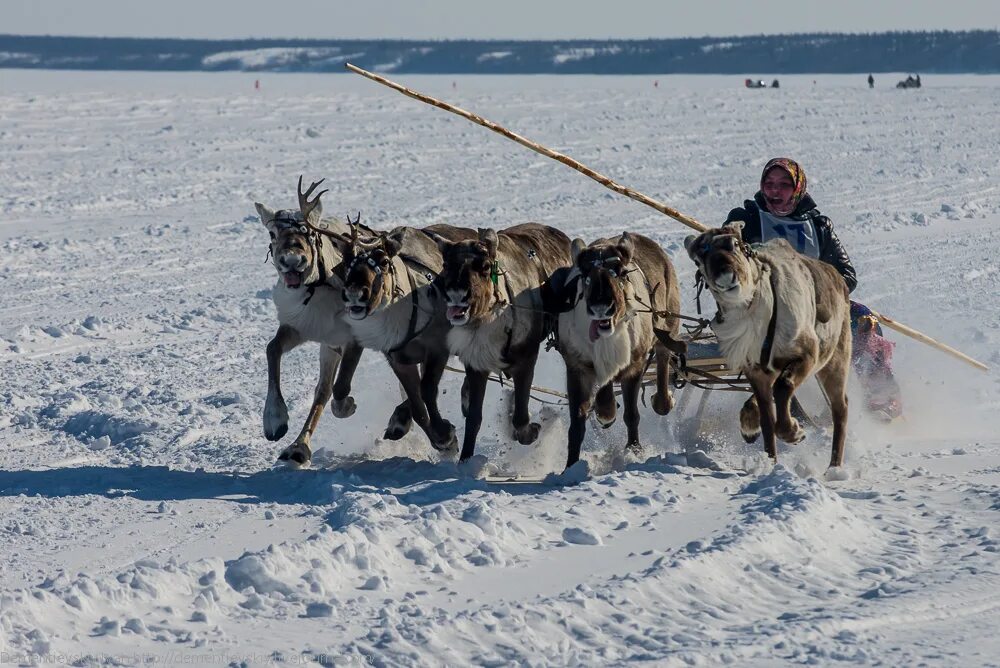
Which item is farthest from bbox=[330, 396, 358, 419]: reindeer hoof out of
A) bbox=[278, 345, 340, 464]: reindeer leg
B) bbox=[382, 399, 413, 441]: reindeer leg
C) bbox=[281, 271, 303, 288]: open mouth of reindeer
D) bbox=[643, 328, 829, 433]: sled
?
bbox=[643, 328, 829, 433]: sled

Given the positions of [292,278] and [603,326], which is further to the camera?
[292,278]

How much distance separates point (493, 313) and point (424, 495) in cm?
125

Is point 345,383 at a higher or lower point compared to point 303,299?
lower

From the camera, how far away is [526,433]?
946 centimetres

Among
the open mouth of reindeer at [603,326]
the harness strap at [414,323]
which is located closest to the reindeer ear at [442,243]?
the harness strap at [414,323]

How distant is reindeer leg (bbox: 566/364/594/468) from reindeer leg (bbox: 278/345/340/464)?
1.66 m

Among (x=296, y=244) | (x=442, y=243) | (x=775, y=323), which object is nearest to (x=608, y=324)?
(x=775, y=323)

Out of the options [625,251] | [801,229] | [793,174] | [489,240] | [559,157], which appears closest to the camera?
[625,251]

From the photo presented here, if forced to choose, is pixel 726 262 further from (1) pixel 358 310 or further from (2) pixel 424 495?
(1) pixel 358 310

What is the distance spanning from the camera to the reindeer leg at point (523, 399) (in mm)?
9312

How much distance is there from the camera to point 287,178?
2505 cm

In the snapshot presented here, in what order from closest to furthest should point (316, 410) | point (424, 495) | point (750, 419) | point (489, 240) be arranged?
point (424, 495)
point (489, 240)
point (750, 419)
point (316, 410)

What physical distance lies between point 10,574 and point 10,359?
647 cm

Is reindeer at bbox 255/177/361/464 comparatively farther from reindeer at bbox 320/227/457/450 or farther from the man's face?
the man's face
